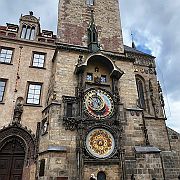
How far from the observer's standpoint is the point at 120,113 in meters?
12.0

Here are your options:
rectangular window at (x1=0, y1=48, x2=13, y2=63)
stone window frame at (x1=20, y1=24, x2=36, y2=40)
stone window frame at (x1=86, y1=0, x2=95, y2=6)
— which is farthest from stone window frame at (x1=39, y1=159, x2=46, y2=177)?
stone window frame at (x1=86, y1=0, x2=95, y2=6)

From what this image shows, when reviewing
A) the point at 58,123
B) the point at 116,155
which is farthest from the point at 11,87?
the point at 116,155

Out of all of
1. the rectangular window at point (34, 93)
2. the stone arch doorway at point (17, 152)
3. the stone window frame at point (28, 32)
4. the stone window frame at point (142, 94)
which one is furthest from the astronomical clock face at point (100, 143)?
the stone window frame at point (28, 32)

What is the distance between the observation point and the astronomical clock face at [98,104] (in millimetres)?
11516

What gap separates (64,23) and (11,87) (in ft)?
20.6

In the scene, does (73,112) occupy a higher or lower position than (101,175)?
higher

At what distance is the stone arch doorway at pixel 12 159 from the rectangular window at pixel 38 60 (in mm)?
4955

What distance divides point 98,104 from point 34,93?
13.4ft

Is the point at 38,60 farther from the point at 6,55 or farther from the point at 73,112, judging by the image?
the point at 73,112

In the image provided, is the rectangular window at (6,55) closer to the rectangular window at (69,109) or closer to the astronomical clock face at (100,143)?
the rectangular window at (69,109)

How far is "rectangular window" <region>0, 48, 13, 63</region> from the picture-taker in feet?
44.1

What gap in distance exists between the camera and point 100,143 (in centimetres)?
1078

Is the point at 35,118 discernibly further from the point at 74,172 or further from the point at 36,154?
the point at 74,172

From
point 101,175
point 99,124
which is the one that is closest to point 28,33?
point 99,124
